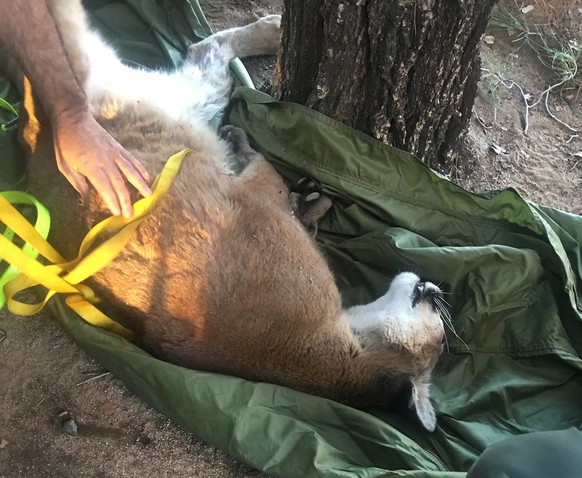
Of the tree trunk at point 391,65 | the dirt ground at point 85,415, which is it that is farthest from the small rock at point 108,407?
the tree trunk at point 391,65

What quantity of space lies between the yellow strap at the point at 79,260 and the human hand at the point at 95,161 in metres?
0.16

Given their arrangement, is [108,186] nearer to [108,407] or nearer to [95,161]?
[95,161]

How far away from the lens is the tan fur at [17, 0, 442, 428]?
10.3ft

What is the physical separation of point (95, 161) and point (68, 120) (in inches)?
11.5

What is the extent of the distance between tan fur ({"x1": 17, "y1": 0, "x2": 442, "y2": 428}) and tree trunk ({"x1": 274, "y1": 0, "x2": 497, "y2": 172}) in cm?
72

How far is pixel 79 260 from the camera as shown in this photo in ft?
9.81

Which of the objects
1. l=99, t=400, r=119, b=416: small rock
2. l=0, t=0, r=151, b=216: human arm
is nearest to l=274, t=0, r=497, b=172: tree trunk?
l=0, t=0, r=151, b=216: human arm

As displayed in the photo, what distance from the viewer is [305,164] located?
11.9ft

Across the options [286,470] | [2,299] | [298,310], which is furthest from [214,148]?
[286,470]

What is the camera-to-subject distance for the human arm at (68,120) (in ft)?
9.30

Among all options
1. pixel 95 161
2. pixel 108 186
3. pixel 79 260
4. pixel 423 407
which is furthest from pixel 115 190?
pixel 423 407

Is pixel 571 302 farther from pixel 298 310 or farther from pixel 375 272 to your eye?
pixel 298 310

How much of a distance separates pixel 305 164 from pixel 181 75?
4.20 feet

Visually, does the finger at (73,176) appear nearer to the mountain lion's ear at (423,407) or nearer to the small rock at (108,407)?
the small rock at (108,407)
